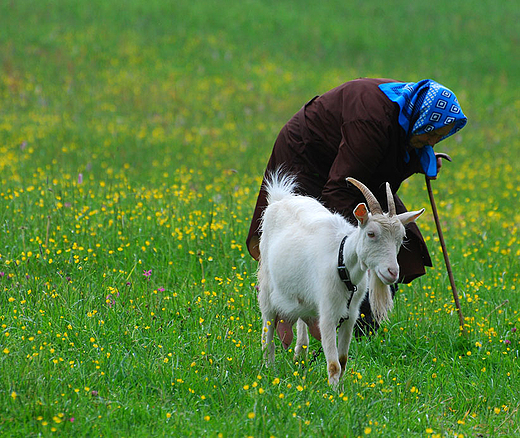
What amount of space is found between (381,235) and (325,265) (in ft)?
1.62

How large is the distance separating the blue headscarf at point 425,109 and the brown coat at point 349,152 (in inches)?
2.8

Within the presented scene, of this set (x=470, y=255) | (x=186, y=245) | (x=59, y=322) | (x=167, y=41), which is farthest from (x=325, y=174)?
(x=167, y=41)

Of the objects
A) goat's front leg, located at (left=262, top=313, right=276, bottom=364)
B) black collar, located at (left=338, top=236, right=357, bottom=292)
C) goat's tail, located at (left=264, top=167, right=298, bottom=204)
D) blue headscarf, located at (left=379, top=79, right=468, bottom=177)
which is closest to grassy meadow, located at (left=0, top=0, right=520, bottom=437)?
goat's front leg, located at (left=262, top=313, right=276, bottom=364)

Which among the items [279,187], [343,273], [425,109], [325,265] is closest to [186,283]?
[279,187]

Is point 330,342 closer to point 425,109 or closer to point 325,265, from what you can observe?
point 325,265

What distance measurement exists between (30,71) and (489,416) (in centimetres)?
1379

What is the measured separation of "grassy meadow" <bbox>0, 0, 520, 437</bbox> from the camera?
3600mm

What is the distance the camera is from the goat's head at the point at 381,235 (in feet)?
11.1

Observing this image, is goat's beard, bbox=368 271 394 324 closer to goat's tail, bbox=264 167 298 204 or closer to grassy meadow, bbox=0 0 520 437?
grassy meadow, bbox=0 0 520 437

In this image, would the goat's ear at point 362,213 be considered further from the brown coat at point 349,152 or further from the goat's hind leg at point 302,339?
the goat's hind leg at point 302,339

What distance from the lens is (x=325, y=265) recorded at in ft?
12.4

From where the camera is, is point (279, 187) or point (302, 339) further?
point (279, 187)

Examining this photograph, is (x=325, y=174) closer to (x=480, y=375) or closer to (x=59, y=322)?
(x=480, y=375)

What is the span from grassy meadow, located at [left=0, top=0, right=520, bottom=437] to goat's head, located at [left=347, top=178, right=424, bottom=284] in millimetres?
Result: 759
